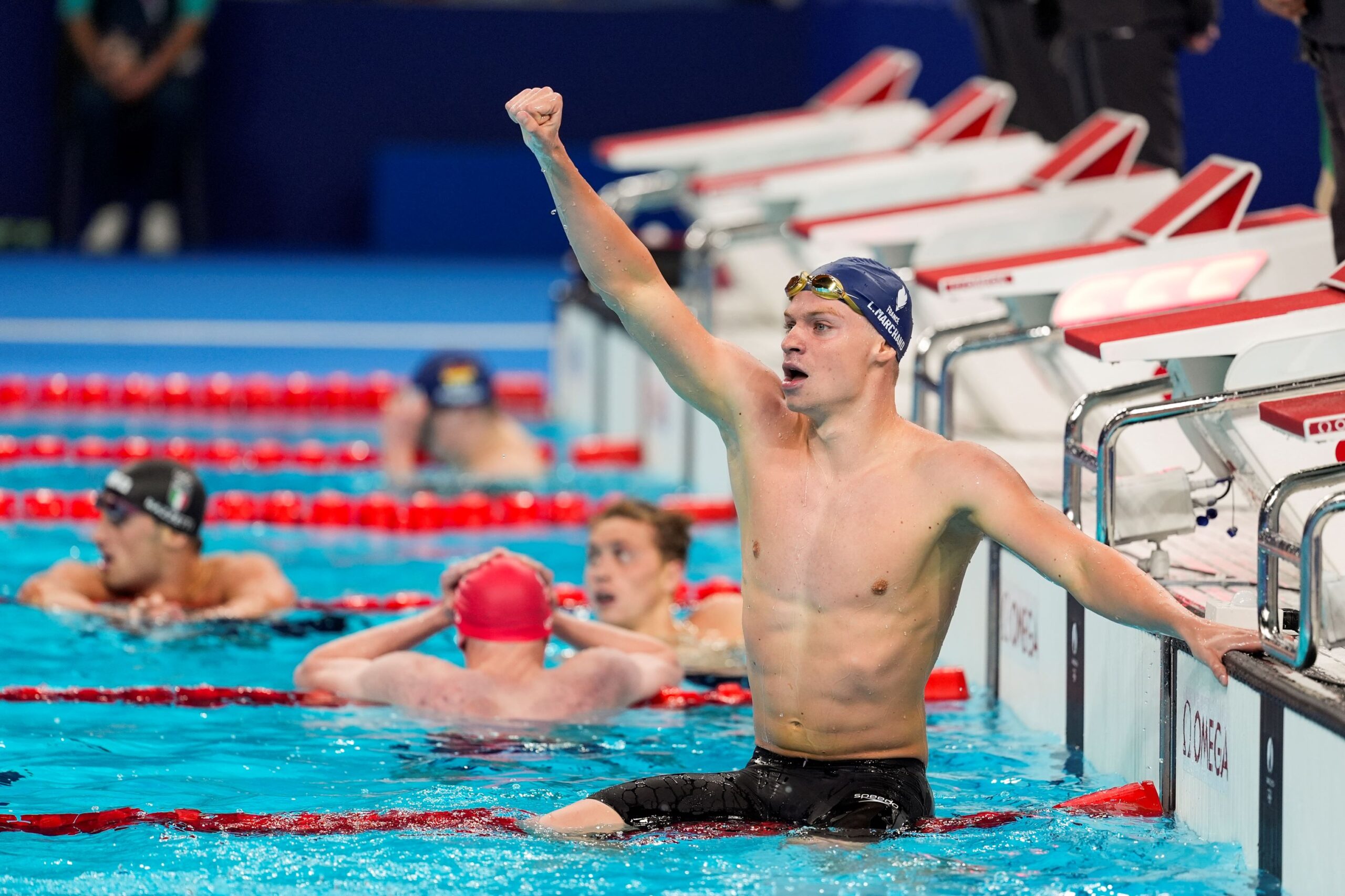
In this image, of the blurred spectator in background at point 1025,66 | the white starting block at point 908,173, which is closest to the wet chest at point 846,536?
the white starting block at point 908,173

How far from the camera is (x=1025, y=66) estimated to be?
10.5 meters

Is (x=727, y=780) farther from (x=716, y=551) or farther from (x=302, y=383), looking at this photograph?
(x=302, y=383)

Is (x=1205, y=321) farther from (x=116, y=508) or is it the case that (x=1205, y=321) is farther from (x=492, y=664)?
(x=116, y=508)

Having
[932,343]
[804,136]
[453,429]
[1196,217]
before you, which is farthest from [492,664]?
[804,136]

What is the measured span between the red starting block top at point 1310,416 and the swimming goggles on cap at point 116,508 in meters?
3.59

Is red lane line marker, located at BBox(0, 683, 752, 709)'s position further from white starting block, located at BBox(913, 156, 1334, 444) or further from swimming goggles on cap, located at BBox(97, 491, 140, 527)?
white starting block, located at BBox(913, 156, 1334, 444)

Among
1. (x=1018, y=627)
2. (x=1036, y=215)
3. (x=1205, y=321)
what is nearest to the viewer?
(x=1205, y=321)

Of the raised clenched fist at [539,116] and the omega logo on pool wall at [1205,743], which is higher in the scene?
the raised clenched fist at [539,116]

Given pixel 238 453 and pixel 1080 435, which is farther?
pixel 238 453

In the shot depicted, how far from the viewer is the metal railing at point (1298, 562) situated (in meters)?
3.77

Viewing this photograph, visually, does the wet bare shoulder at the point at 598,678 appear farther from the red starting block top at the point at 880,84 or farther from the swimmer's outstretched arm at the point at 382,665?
the red starting block top at the point at 880,84

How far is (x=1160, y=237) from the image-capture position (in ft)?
20.8

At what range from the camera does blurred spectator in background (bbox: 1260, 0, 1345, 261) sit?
5496mm

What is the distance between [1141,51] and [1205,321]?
3.62 meters
